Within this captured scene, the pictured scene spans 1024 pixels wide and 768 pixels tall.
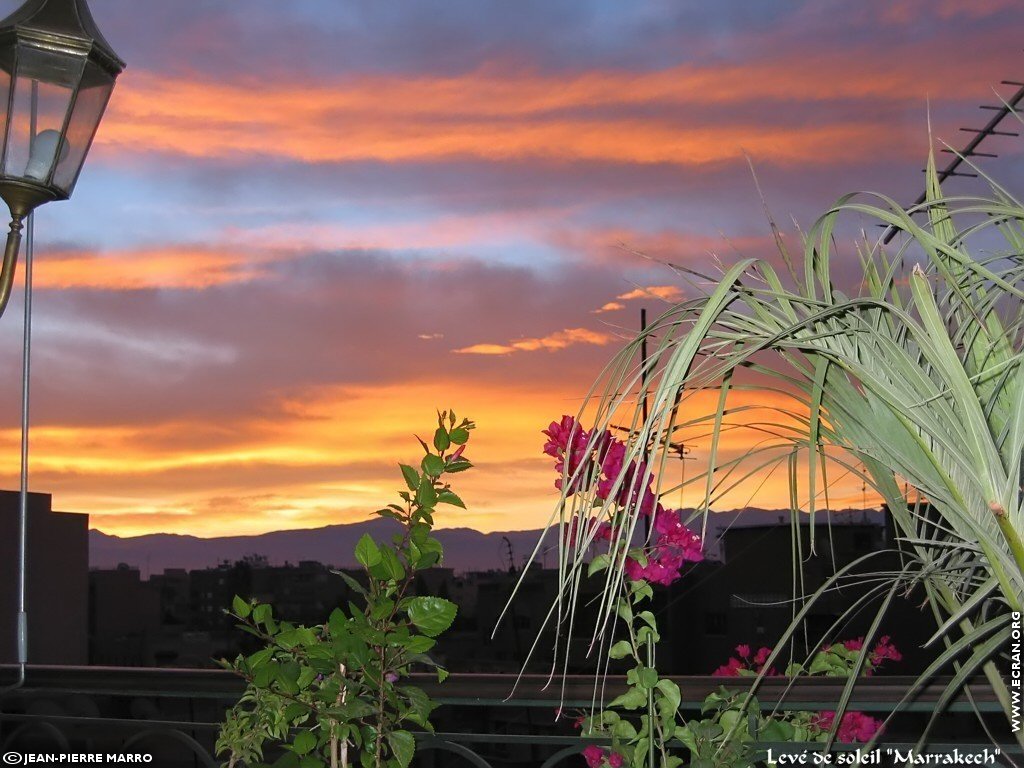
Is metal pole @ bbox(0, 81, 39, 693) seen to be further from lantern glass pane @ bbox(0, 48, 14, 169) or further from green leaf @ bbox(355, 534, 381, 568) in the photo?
green leaf @ bbox(355, 534, 381, 568)

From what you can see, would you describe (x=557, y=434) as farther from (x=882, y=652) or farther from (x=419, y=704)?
(x=882, y=652)

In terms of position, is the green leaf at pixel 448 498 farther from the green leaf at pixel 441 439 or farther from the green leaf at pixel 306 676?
the green leaf at pixel 306 676

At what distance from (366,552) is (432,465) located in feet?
0.70

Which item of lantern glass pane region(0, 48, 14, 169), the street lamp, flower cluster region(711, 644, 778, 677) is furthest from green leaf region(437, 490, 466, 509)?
lantern glass pane region(0, 48, 14, 169)

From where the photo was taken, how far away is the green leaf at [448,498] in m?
1.86

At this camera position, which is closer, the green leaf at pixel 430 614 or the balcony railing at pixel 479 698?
the green leaf at pixel 430 614

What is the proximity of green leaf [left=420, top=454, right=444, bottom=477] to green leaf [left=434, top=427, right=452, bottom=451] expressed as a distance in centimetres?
2

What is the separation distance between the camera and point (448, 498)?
6.16 ft

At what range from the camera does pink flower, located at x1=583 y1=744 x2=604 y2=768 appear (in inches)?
78.5

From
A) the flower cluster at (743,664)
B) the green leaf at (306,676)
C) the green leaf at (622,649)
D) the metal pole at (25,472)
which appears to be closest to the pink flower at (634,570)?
the green leaf at (622,649)

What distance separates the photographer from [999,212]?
3.23 feet

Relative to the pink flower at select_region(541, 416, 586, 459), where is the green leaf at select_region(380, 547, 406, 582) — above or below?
below

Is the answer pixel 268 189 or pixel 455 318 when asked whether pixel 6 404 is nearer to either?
pixel 268 189

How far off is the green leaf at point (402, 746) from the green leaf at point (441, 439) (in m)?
0.54
